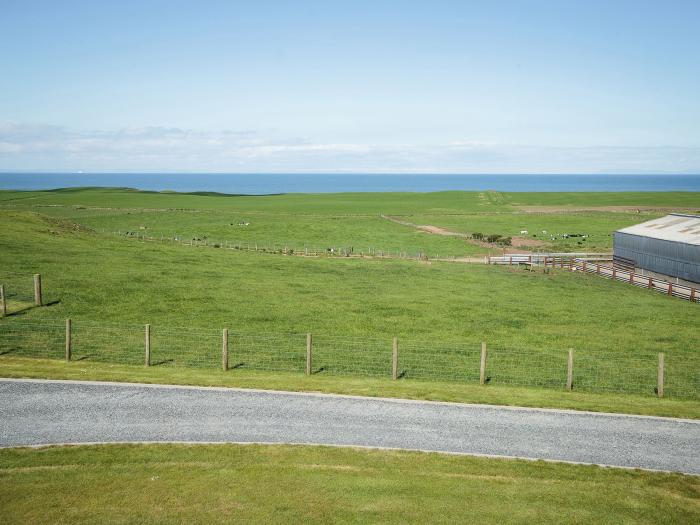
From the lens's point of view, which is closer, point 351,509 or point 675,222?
point 351,509

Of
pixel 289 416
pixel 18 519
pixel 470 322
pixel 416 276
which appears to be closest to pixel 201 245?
pixel 416 276

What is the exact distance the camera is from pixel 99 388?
2358cm

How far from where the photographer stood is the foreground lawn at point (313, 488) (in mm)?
14477

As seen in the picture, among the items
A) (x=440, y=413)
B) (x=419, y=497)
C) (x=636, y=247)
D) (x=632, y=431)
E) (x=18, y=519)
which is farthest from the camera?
(x=636, y=247)

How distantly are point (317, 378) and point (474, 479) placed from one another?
1115 centimetres

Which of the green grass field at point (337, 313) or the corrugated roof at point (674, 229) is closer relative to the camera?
the green grass field at point (337, 313)

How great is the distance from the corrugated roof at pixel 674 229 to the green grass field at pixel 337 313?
25.4 ft

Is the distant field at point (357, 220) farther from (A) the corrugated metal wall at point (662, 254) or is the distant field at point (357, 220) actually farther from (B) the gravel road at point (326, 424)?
(B) the gravel road at point (326, 424)

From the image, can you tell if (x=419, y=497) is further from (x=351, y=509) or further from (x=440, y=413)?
(x=440, y=413)

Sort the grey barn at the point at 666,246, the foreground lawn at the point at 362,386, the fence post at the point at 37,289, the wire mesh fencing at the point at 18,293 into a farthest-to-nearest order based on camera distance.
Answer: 1. the grey barn at the point at 666,246
2. the fence post at the point at 37,289
3. the wire mesh fencing at the point at 18,293
4. the foreground lawn at the point at 362,386

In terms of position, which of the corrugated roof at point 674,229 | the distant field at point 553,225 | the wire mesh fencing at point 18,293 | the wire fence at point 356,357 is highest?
the corrugated roof at point 674,229

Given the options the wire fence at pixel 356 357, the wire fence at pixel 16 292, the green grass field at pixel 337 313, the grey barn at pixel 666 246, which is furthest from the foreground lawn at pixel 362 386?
the grey barn at pixel 666 246

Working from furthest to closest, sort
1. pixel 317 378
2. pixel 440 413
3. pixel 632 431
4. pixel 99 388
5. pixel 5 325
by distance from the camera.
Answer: pixel 5 325 → pixel 317 378 → pixel 99 388 → pixel 440 413 → pixel 632 431

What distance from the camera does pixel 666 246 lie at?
6203 centimetres
